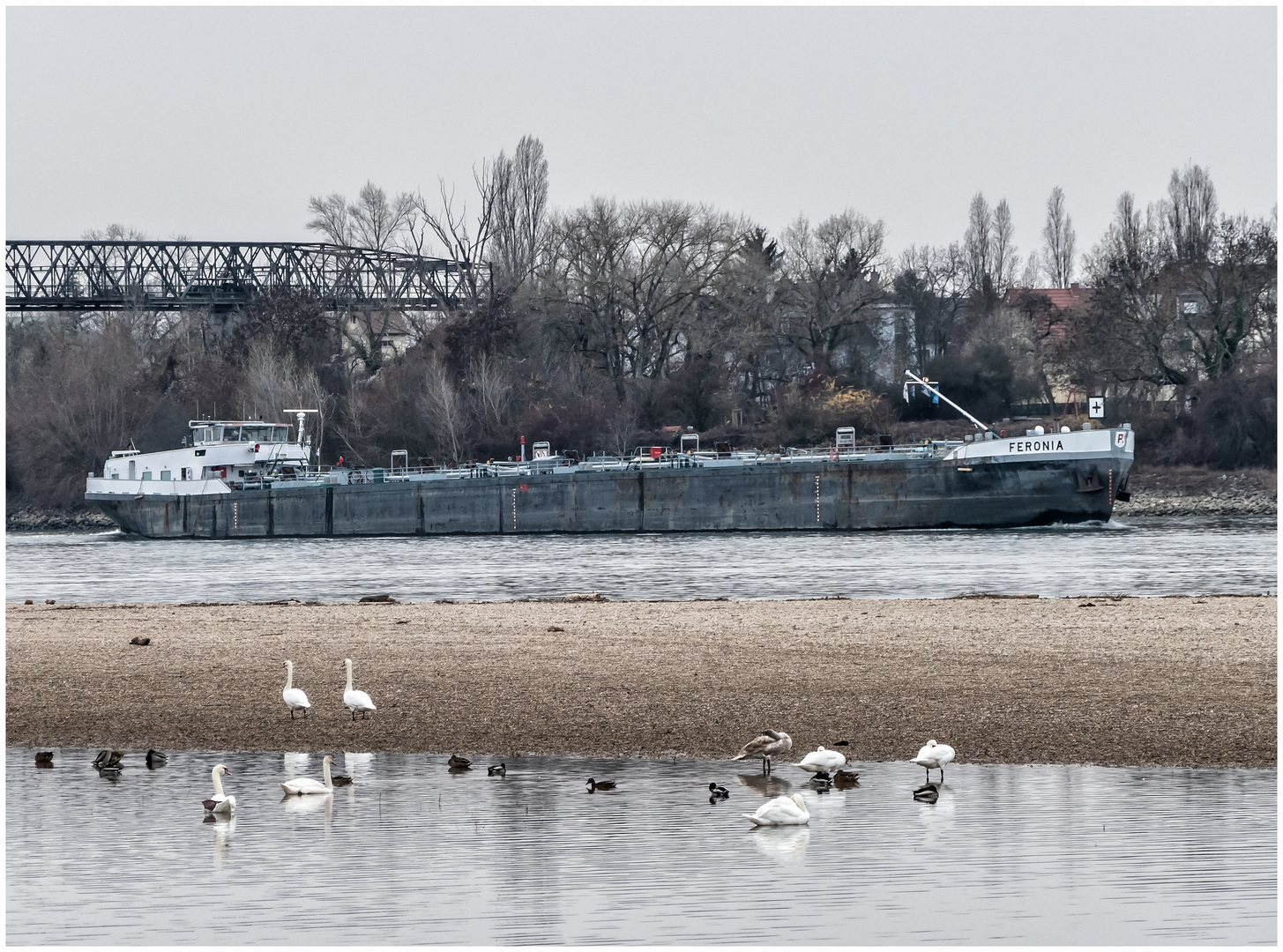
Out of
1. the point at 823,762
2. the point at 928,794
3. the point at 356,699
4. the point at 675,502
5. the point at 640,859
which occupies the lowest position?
the point at 640,859

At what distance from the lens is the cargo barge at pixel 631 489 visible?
224 ft

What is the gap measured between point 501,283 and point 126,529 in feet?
112

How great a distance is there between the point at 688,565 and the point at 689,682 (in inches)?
1201

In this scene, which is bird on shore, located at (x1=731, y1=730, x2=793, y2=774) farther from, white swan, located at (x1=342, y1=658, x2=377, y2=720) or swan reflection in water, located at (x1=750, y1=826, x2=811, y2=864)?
white swan, located at (x1=342, y1=658, x2=377, y2=720)

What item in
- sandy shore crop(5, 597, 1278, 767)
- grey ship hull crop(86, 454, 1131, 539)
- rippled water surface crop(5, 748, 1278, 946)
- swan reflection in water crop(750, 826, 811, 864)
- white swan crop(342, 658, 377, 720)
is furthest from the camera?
grey ship hull crop(86, 454, 1131, 539)

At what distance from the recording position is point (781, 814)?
12352 mm

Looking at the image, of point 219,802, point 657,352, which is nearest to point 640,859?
point 219,802

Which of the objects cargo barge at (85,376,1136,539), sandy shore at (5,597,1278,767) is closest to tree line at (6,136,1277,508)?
cargo barge at (85,376,1136,539)

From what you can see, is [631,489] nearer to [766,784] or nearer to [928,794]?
[766,784]

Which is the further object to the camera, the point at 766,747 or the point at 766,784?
the point at 766,747

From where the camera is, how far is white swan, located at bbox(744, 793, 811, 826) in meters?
12.4

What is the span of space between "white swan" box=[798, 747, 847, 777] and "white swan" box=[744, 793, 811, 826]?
1.52 metres

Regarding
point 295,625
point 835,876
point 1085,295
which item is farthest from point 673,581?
point 1085,295

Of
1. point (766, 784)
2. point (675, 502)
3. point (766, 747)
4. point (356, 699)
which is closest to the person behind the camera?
point (766, 784)
